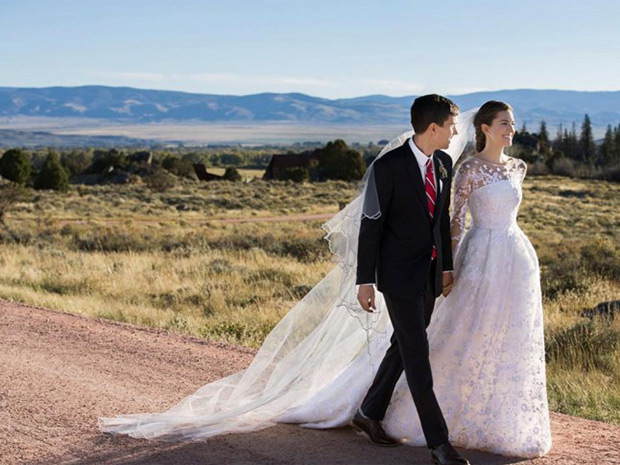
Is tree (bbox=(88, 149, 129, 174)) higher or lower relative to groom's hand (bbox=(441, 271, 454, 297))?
lower

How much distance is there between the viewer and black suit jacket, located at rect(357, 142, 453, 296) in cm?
484

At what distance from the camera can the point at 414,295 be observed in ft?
15.8

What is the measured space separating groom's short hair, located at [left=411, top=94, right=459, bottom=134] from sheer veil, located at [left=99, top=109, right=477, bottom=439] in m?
0.60

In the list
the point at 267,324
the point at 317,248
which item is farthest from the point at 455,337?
the point at 317,248

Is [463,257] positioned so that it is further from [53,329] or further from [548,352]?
[53,329]

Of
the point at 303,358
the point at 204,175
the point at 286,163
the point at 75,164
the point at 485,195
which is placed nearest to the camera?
the point at 485,195

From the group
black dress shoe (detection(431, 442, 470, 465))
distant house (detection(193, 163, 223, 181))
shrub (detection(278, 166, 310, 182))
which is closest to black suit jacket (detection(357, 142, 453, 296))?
black dress shoe (detection(431, 442, 470, 465))

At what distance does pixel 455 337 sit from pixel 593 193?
55.9 meters

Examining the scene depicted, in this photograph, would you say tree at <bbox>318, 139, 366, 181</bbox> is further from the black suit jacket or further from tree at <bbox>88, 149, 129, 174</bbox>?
the black suit jacket

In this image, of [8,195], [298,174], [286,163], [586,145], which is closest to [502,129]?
[8,195]

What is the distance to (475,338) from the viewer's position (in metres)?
5.17

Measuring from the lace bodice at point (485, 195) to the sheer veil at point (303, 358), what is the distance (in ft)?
1.23

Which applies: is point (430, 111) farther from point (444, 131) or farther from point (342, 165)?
point (342, 165)

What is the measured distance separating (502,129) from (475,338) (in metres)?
1.21
